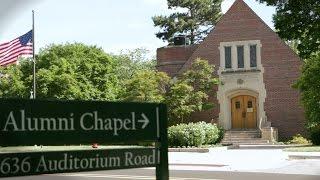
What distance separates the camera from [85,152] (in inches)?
149

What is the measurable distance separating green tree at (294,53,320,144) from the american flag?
14.0 metres

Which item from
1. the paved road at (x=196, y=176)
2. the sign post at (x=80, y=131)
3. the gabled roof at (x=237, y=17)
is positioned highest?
the gabled roof at (x=237, y=17)

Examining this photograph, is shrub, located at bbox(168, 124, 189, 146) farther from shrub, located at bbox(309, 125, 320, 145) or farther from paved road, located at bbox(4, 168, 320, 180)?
paved road, located at bbox(4, 168, 320, 180)

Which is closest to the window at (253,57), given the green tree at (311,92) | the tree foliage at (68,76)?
the green tree at (311,92)

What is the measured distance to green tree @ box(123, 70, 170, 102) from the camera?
1362 inches

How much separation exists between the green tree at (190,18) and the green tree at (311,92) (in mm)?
37145

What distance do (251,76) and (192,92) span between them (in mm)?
4120

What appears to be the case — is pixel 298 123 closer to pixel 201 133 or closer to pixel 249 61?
pixel 249 61

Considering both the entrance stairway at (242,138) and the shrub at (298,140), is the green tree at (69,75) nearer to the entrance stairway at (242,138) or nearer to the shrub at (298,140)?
the entrance stairway at (242,138)

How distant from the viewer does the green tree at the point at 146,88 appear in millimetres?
34594

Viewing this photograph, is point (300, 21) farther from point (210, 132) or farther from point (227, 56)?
point (227, 56)

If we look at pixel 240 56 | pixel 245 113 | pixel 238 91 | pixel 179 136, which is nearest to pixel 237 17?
pixel 240 56

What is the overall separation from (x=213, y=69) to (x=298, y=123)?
6.73 m

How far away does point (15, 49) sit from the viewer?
2744 centimetres
